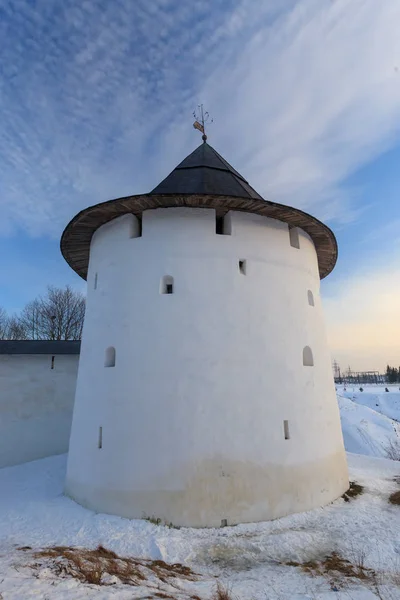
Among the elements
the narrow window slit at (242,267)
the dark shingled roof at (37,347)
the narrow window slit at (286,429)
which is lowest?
the narrow window slit at (286,429)

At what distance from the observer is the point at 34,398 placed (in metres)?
11.9

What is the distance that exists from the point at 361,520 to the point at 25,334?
96.6 feet

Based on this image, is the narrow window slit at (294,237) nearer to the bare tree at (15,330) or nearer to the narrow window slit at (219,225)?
the narrow window slit at (219,225)

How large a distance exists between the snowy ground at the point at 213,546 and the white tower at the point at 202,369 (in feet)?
A: 1.48

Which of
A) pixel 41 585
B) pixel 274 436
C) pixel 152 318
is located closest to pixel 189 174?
pixel 152 318

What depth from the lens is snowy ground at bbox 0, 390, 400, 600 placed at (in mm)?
4359

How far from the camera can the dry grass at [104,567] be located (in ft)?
14.7

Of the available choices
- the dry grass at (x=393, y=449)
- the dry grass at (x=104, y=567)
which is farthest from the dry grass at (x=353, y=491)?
the dry grass at (x=393, y=449)

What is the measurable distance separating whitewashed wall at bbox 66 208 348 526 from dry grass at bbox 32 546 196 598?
1521 mm

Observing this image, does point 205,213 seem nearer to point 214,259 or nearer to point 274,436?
point 214,259

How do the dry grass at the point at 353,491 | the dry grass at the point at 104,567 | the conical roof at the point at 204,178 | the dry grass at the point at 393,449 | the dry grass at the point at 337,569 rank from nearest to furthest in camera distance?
the dry grass at the point at 104,567
the dry grass at the point at 337,569
the dry grass at the point at 353,491
the conical roof at the point at 204,178
the dry grass at the point at 393,449

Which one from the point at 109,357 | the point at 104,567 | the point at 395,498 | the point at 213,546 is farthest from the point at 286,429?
the point at 104,567

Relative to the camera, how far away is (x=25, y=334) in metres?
31.3

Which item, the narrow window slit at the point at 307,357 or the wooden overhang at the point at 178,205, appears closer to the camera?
the wooden overhang at the point at 178,205
